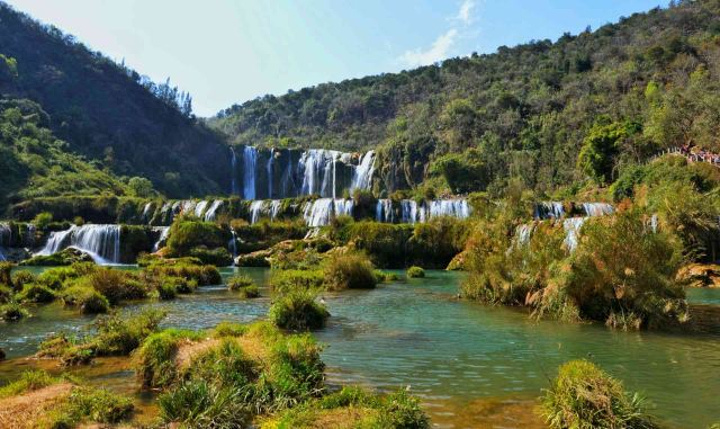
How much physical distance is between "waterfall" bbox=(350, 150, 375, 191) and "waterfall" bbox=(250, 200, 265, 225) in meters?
33.3

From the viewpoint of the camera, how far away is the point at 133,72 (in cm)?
15438

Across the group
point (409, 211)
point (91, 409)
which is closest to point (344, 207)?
point (409, 211)

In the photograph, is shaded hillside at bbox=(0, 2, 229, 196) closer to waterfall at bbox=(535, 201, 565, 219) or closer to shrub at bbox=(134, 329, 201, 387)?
Answer: waterfall at bbox=(535, 201, 565, 219)

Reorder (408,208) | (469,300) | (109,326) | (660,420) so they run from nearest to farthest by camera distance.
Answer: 1. (660,420)
2. (109,326)
3. (469,300)
4. (408,208)

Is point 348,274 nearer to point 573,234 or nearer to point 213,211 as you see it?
point 573,234

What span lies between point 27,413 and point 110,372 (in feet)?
12.5

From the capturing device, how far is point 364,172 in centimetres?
10144

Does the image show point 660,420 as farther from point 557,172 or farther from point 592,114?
point 592,114

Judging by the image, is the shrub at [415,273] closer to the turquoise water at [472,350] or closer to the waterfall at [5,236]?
the turquoise water at [472,350]

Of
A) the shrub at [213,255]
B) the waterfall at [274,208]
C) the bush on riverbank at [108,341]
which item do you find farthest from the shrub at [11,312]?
the waterfall at [274,208]

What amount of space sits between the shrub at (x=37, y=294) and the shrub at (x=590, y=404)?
22.5 metres

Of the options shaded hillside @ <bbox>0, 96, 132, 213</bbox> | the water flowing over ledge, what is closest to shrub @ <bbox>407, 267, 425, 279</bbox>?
the water flowing over ledge

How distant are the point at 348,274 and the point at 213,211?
4203 centimetres

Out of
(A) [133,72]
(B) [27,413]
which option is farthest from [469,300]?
(A) [133,72]
